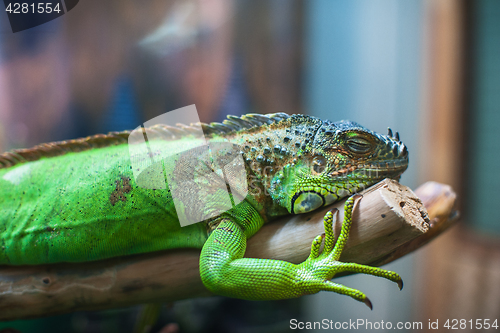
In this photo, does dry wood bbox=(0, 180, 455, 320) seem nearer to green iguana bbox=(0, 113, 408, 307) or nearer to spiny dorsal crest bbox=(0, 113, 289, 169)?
green iguana bbox=(0, 113, 408, 307)

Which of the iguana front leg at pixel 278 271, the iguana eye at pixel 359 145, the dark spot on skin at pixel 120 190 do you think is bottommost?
the iguana front leg at pixel 278 271

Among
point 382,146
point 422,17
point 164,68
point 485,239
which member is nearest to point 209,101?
point 164,68

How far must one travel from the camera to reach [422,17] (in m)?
3.53

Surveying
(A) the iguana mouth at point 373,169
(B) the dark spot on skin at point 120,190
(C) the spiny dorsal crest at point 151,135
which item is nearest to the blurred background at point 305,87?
(C) the spiny dorsal crest at point 151,135

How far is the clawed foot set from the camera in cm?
150

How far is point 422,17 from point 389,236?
3123mm

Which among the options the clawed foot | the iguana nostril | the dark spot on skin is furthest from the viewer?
the dark spot on skin

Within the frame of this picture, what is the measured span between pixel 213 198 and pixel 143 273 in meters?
0.70

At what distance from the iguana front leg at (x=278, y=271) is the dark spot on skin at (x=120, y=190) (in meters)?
0.64

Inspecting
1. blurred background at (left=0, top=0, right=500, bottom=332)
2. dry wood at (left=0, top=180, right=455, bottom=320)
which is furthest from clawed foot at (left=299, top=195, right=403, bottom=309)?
blurred background at (left=0, top=0, right=500, bottom=332)

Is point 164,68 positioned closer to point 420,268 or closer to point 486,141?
point 420,268

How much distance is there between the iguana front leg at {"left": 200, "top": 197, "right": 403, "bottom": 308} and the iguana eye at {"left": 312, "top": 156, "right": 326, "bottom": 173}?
23cm

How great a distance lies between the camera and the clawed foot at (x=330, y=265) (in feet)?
4.91

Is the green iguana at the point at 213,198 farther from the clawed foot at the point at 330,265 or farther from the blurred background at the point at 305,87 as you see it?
the blurred background at the point at 305,87
